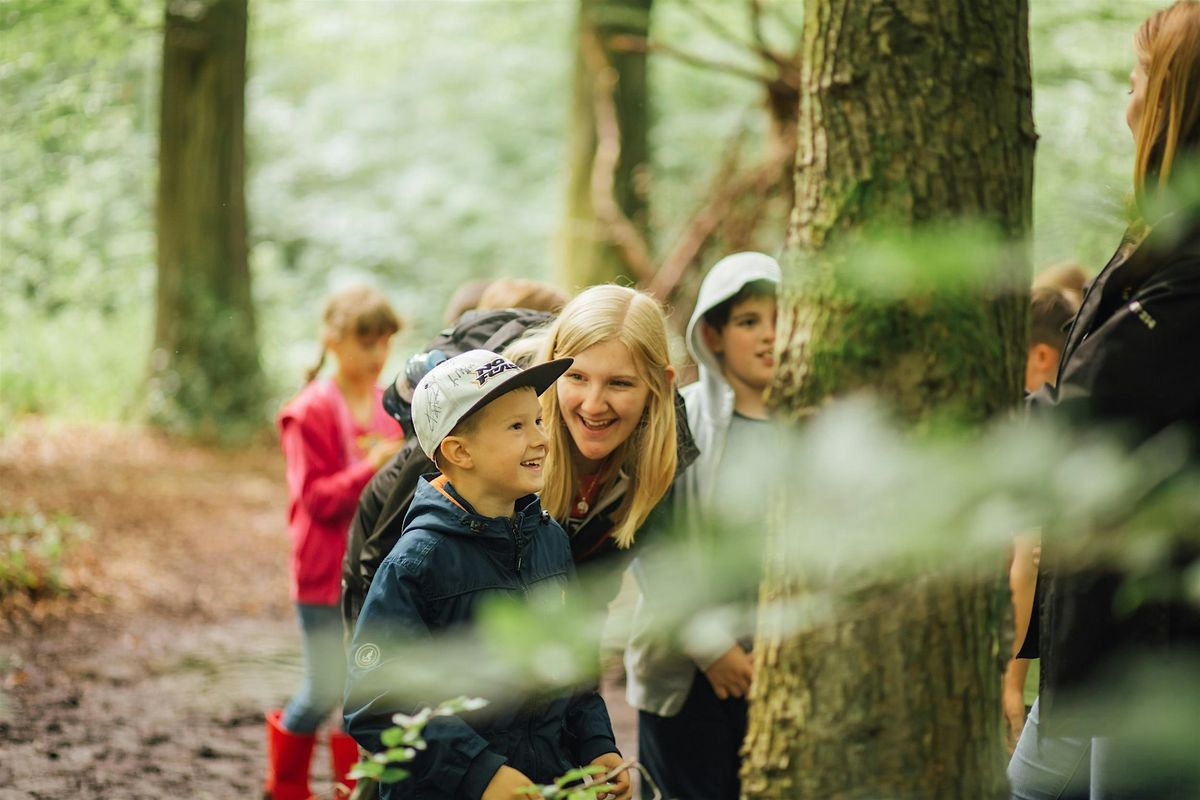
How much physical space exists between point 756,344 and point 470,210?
1465 cm

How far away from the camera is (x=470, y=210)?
18.1 meters

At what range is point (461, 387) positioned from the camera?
8.56 feet

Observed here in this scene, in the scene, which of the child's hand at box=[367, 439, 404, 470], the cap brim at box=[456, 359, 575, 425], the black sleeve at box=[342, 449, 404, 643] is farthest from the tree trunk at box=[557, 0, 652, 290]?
the cap brim at box=[456, 359, 575, 425]

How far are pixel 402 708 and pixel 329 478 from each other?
2479 millimetres

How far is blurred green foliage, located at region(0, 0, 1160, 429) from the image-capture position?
15000 mm

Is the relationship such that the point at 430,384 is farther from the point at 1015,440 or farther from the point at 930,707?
the point at 1015,440

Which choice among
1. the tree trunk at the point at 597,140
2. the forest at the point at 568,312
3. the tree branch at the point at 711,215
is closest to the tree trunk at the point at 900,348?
the forest at the point at 568,312

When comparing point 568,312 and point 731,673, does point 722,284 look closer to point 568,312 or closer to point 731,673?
point 568,312

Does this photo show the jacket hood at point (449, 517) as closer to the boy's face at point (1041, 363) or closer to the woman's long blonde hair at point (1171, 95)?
the woman's long blonde hair at point (1171, 95)

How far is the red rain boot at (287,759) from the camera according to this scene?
4480mm

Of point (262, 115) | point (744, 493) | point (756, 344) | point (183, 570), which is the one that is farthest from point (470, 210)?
point (744, 493)

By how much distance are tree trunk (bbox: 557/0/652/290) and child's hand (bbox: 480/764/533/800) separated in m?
7.36

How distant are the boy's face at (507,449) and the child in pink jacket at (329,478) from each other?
1.73 m

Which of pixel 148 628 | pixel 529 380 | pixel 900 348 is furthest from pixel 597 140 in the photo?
pixel 900 348
